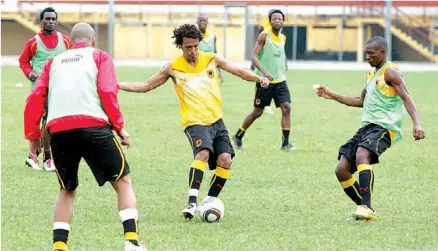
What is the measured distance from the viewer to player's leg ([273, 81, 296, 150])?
16875 millimetres

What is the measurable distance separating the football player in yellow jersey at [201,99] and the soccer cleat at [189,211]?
267mm

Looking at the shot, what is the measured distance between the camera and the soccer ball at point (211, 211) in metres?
10.2

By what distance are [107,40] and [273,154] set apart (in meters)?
42.1

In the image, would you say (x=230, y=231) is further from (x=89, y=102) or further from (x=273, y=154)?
(x=273, y=154)

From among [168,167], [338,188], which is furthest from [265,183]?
[168,167]

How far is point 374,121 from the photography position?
1061 centimetres

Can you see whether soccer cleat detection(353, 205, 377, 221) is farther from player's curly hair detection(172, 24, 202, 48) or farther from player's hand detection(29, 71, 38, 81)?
player's hand detection(29, 71, 38, 81)

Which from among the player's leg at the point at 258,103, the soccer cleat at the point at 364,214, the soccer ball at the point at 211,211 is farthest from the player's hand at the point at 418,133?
the player's leg at the point at 258,103

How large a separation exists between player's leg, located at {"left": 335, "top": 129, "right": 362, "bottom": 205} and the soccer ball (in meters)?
1.23

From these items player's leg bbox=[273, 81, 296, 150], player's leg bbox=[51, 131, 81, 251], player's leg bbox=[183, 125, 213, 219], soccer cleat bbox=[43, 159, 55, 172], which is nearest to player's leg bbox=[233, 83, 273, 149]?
player's leg bbox=[273, 81, 296, 150]

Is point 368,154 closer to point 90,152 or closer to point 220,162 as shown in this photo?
point 220,162

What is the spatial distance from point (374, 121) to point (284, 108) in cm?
643

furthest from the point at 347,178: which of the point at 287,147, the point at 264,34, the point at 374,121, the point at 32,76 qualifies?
the point at 264,34

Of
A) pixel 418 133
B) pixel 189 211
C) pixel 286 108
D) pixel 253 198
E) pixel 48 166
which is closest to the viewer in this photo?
pixel 418 133
